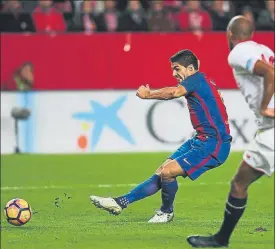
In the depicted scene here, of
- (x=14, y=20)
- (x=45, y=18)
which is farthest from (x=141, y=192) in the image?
(x=45, y=18)

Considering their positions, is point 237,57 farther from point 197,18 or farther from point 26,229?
point 197,18

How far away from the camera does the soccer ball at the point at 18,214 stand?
970cm

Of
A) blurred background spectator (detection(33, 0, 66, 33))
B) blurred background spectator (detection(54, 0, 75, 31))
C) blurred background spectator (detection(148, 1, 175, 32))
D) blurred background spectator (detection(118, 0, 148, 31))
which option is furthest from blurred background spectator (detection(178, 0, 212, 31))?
blurred background spectator (detection(33, 0, 66, 33))

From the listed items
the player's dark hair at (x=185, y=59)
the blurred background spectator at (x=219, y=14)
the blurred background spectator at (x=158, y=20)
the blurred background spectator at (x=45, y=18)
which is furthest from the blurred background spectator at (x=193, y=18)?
the player's dark hair at (x=185, y=59)

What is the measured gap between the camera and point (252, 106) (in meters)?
8.27

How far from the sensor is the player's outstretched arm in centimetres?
867

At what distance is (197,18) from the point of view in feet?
62.0

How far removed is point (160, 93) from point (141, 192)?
4.64 feet

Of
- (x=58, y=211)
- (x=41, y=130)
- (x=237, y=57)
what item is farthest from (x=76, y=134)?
(x=237, y=57)

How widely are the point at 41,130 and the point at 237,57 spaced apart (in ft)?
32.9

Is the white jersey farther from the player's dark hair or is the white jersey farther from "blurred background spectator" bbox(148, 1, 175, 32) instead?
"blurred background spectator" bbox(148, 1, 175, 32)

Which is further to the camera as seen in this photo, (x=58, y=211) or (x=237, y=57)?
(x=58, y=211)

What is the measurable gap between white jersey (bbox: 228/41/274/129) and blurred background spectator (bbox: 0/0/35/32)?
1027 centimetres

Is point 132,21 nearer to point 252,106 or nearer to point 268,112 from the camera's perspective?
point 252,106
